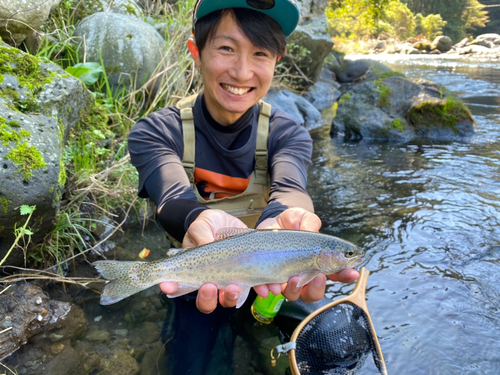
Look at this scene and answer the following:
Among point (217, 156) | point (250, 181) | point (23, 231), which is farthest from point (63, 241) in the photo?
point (250, 181)

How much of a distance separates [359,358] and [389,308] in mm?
1148

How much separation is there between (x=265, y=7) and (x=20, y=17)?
368 cm

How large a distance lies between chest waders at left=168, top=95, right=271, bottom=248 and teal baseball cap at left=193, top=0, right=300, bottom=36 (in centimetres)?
82

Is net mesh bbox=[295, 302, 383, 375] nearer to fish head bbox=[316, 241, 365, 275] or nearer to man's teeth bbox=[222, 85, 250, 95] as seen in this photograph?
A: fish head bbox=[316, 241, 365, 275]

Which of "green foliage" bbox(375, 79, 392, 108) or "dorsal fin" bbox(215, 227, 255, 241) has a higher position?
"dorsal fin" bbox(215, 227, 255, 241)

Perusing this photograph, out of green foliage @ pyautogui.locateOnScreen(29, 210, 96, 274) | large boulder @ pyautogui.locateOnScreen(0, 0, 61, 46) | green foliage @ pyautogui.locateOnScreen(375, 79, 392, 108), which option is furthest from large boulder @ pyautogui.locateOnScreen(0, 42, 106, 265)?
green foliage @ pyautogui.locateOnScreen(375, 79, 392, 108)

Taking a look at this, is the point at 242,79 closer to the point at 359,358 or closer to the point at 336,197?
the point at 359,358

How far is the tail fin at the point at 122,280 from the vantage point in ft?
7.82

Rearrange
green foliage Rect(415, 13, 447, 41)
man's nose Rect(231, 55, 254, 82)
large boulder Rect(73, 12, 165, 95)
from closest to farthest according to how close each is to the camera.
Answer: man's nose Rect(231, 55, 254, 82), large boulder Rect(73, 12, 165, 95), green foliage Rect(415, 13, 447, 41)

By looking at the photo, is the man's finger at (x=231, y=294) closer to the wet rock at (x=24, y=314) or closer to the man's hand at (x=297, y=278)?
the man's hand at (x=297, y=278)

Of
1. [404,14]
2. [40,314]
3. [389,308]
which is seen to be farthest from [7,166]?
[404,14]

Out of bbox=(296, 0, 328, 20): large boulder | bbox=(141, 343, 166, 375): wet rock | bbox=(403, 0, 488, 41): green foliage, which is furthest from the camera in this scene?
bbox=(403, 0, 488, 41): green foliage

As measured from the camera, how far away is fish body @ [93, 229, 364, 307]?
2.35 meters

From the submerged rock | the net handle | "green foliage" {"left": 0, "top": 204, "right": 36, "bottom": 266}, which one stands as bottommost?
the submerged rock
